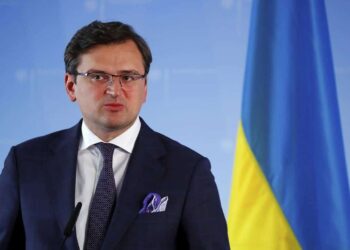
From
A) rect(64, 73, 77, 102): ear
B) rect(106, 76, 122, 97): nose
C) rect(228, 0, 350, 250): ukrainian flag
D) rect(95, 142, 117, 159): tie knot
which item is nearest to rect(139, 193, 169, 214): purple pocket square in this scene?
rect(95, 142, 117, 159): tie knot

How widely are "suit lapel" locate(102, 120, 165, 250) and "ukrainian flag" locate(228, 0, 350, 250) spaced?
99 centimetres

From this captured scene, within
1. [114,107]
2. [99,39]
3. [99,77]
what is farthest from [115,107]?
[99,39]

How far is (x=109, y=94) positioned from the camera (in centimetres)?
160

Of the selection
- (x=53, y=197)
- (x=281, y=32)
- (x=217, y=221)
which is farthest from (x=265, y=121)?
(x=53, y=197)

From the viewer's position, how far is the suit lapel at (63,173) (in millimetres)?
1542

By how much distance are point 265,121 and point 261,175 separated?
25 centimetres

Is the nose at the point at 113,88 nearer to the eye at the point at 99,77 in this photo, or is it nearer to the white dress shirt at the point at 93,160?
the eye at the point at 99,77

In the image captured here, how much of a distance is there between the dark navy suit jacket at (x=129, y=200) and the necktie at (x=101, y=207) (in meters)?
0.04

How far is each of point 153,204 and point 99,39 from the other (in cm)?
50

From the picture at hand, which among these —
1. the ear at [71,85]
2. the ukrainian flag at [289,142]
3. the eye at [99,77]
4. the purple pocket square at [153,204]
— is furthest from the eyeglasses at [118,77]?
the ukrainian flag at [289,142]

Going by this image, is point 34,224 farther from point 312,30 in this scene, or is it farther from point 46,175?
point 312,30

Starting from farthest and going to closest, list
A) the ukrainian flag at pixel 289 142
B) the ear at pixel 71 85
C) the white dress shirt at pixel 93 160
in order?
the ukrainian flag at pixel 289 142 → the ear at pixel 71 85 → the white dress shirt at pixel 93 160

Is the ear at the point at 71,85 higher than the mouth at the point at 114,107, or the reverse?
Result: the ear at the point at 71,85

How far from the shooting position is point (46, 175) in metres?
1.65
